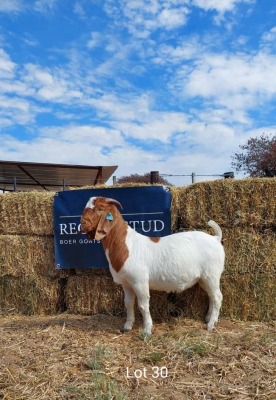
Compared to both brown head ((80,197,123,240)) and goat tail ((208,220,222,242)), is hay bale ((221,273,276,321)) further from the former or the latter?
brown head ((80,197,123,240))

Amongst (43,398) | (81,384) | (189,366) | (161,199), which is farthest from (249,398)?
(161,199)

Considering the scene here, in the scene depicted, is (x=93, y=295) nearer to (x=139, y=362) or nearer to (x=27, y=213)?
(x=27, y=213)

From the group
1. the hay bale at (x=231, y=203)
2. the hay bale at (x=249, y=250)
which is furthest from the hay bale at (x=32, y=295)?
the hay bale at (x=249, y=250)

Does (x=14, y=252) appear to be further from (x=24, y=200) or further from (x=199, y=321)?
(x=199, y=321)

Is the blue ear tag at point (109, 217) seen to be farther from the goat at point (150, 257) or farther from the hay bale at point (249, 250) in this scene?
the hay bale at point (249, 250)

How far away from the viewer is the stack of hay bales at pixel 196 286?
18.2ft

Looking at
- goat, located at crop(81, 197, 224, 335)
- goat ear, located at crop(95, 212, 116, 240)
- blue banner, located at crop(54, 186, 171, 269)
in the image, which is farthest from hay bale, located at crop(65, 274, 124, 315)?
goat ear, located at crop(95, 212, 116, 240)

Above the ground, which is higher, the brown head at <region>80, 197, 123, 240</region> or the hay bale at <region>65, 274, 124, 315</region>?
the brown head at <region>80, 197, 123, 240</region>

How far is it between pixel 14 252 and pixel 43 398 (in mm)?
3441

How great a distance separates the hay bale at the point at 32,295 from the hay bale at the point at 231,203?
2.52 metres

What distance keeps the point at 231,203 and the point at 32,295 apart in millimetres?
3587

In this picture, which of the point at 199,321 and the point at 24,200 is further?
the point at 24,200

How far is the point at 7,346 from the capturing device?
461 cm

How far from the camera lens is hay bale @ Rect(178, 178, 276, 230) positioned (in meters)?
5.51
